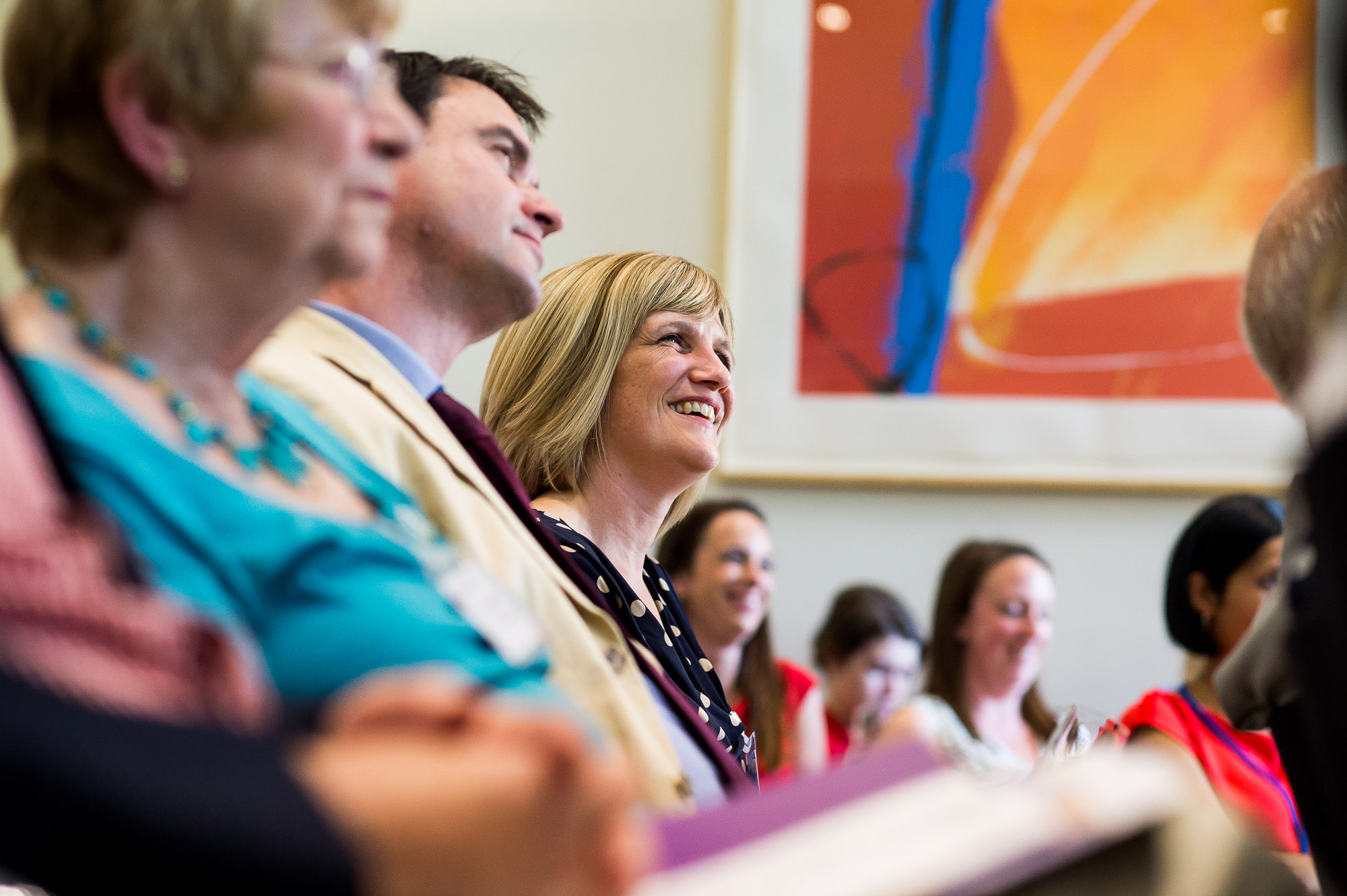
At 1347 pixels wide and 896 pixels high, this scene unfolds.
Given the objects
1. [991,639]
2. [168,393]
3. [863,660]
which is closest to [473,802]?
[168,393]

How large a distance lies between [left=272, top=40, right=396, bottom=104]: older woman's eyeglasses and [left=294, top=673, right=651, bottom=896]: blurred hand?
53 cm

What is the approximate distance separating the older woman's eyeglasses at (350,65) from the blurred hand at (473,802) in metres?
0.53

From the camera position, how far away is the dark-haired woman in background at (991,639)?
3840 mm

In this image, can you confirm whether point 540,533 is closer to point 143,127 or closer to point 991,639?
point 143,127

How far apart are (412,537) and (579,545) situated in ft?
2.74

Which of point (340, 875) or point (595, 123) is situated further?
point (595, 123)

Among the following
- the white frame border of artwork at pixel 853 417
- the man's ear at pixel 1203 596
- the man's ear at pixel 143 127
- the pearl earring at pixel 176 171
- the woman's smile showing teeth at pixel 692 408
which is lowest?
the pearl earring at pixel 176 171

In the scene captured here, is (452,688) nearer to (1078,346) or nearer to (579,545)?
(579,545)

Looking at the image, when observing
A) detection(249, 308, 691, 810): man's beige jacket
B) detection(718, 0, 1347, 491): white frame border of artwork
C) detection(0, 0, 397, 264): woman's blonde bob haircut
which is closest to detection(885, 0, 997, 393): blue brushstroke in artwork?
detection(718, 0, 1347, 491): white frame border of artwork

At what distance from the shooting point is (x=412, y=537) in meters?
1.09

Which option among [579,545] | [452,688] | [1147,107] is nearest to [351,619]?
[452,688]

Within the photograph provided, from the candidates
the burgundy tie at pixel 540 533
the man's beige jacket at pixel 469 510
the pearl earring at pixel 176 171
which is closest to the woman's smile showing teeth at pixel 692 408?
the burgundy tie at pixel 540 533

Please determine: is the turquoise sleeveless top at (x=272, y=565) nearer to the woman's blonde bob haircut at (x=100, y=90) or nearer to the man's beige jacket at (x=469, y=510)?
the woman's blonde bob haircut at (x=100, y=90)

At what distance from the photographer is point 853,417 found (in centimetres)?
414
